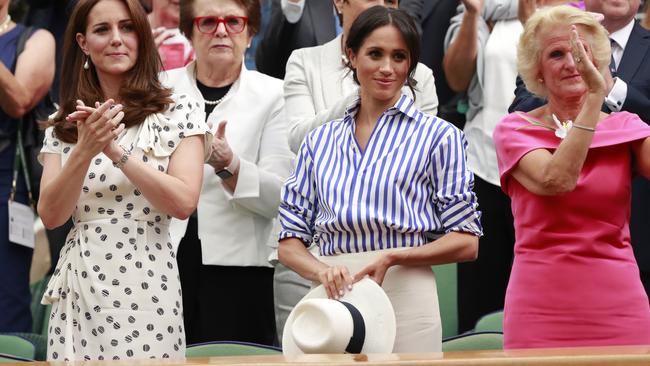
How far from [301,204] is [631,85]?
1392 mm

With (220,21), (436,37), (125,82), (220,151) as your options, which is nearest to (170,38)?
(220,21)

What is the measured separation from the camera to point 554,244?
3900 millimetres

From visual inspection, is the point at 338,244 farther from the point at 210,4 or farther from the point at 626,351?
the point at 210,4

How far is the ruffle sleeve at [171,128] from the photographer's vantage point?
407cm

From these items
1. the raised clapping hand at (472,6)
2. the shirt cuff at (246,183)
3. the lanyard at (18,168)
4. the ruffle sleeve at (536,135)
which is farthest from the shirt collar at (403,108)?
the lanyard at (18,168)

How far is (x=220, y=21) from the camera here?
5285mm

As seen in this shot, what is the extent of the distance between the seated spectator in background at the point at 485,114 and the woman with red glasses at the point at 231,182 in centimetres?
89

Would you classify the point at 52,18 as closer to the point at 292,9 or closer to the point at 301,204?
the point at 292,9

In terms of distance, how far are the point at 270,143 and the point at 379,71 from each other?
3.52 ft

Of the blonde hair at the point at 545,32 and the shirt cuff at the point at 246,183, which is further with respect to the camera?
the shirt cuff at the point at 246,183

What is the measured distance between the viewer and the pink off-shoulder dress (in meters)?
3.83

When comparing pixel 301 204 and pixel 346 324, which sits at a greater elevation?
pixel 301 204

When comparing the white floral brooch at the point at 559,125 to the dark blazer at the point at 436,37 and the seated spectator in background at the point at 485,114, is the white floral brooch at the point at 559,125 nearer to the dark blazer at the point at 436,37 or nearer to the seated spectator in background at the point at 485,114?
the seated spectator in background at the point at 485,114

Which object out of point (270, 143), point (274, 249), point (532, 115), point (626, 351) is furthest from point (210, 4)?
point (626, 351)
